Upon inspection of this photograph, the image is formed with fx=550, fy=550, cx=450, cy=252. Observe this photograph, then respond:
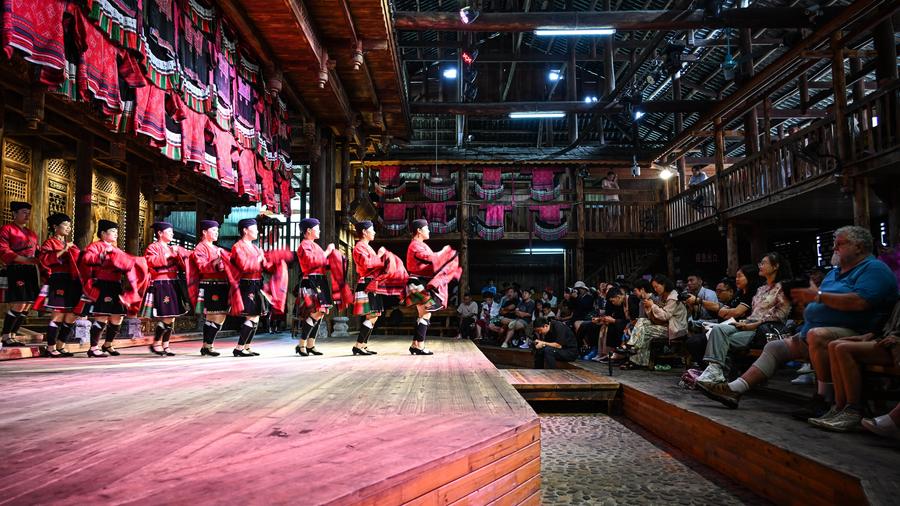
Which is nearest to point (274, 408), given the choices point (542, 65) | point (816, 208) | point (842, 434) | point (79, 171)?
point (842, 434)

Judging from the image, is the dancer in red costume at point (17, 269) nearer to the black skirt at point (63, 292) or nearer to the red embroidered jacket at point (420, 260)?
the black skirt at point (63, 292)

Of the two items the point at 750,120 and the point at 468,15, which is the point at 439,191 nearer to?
the point at 468,15

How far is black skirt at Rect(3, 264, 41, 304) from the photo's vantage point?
18.6ft

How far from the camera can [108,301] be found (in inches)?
228

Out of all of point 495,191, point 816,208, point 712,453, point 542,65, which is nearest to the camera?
point 712,453

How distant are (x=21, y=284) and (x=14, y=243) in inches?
17.0

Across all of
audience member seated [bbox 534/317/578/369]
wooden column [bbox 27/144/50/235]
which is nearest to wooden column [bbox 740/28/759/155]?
audience member seated [bbox 534/317/578/369]

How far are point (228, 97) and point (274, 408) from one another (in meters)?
5.10

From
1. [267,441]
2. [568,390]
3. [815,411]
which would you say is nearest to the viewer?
[267,441]

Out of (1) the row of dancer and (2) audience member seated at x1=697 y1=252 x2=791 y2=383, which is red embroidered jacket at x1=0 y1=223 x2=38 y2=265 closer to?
(1) the row of dancer

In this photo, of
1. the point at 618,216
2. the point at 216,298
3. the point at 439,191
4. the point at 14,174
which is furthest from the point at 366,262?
the point at 618,216

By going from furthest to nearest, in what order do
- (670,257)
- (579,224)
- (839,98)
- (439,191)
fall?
1. (439,191)
2. (579,224)
3. (670,257)
4. (839,98)

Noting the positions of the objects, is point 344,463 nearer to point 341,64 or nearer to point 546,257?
point 341,64

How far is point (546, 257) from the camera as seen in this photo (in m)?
19.5
